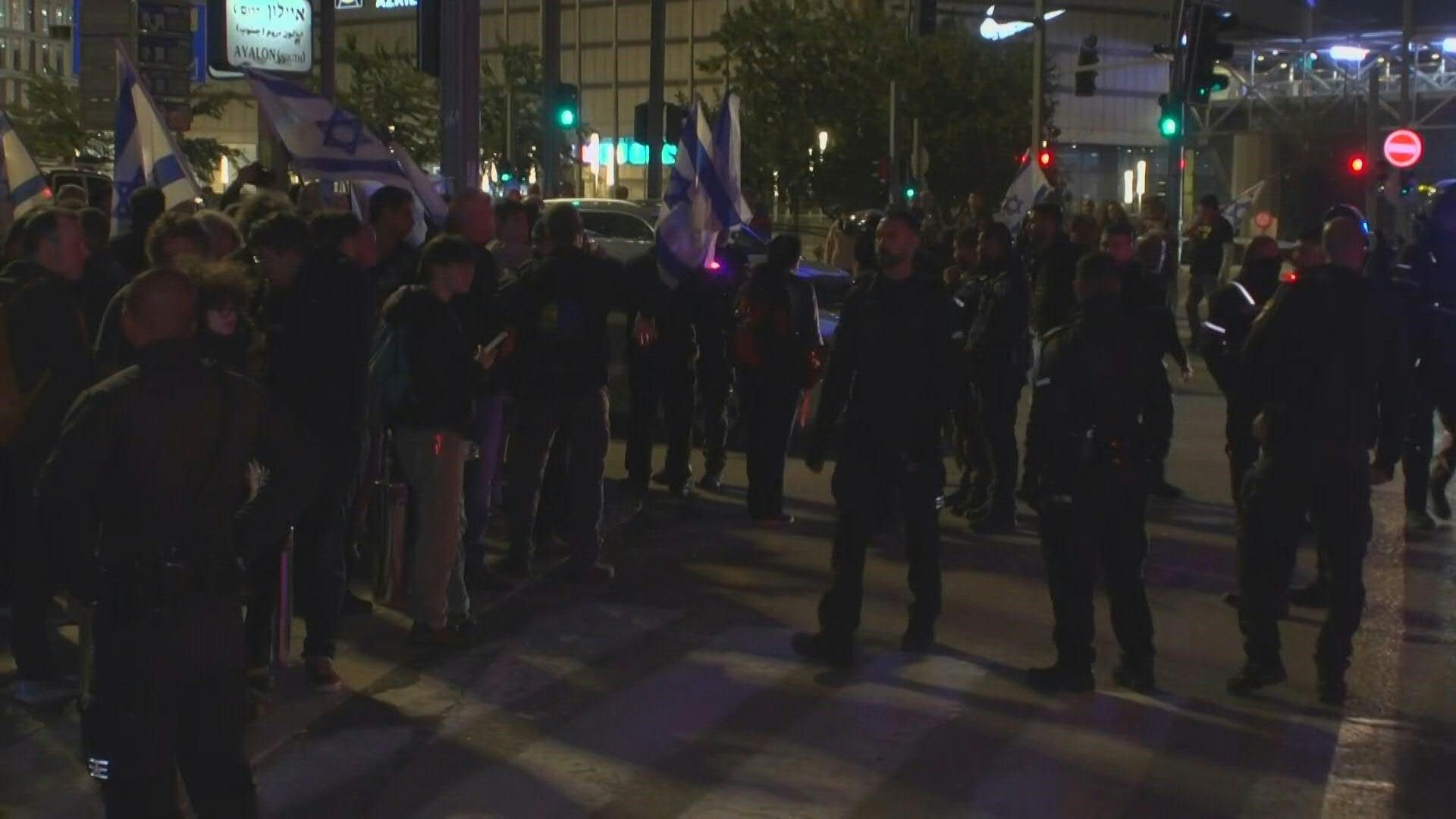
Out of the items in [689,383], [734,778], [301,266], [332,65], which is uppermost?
[332,65]

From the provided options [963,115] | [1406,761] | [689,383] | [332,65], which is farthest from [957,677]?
[963,115]

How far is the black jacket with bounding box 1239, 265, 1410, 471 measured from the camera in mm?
7605

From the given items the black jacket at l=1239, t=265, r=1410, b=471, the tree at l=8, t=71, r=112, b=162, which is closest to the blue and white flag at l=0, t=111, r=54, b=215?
the black jacket at l=1239, t=265, r=1410, b=471

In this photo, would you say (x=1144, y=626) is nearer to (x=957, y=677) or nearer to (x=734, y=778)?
(x=957, y=677)

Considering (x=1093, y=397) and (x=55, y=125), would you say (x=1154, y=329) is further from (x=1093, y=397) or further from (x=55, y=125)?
(x=55, y=125)

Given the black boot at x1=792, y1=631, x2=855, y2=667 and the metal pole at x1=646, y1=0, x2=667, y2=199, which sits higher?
the metal pole at x1=646, y1=0, x2=667, y2=199

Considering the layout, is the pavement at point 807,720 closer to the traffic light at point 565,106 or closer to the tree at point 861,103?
the traffic light at point 565,106

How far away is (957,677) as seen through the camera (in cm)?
805

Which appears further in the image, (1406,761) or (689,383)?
(689,383)

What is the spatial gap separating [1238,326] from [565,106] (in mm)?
15563

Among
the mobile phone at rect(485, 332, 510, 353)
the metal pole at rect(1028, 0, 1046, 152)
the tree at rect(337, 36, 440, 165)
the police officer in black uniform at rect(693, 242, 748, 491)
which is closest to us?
the mobile phone at rect(485, 332, 510, 353)

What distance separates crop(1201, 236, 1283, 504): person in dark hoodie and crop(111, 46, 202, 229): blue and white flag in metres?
5.62

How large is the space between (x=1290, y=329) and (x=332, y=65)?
501 inches

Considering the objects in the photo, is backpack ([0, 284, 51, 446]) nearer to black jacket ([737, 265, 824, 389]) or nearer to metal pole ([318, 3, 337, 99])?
black jacket ([737, 265, 824, 389])
